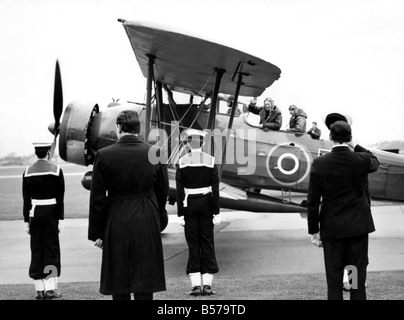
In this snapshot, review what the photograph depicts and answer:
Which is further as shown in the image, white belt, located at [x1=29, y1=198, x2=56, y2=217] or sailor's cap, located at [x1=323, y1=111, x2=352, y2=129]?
white belt, located at [x1=29, y1=198, x2=56, y2=217]

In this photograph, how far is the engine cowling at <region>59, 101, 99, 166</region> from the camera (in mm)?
10133

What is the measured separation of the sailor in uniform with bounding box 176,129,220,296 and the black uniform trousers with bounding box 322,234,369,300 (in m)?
1.99

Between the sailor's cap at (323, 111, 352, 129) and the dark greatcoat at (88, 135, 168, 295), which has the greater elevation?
the sailor's cap at (323, 111, 352, 129)

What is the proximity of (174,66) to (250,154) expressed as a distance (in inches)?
78.3

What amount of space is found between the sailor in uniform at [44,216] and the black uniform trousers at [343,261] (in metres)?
3.03

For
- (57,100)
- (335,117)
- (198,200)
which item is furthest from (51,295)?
(57,100)

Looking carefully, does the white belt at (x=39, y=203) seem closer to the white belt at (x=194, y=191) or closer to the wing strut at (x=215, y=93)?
the white belt at (x=194, y=191)

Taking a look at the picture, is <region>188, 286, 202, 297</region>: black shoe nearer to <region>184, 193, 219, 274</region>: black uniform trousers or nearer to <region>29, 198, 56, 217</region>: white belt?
<region>184, 193, 219, 274</region>: black uniform trousers

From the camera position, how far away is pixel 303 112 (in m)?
10.8

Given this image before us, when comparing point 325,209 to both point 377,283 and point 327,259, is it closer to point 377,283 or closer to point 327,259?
point 327,259

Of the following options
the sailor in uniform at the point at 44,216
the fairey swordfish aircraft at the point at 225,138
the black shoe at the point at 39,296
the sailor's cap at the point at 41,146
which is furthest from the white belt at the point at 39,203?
the fairey swordfish aircraft at the point at 225,138

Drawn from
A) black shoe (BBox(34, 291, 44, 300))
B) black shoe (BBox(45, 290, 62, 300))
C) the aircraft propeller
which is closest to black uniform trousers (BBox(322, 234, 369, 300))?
black shoe (BBox(45, 290, 62, 300))
